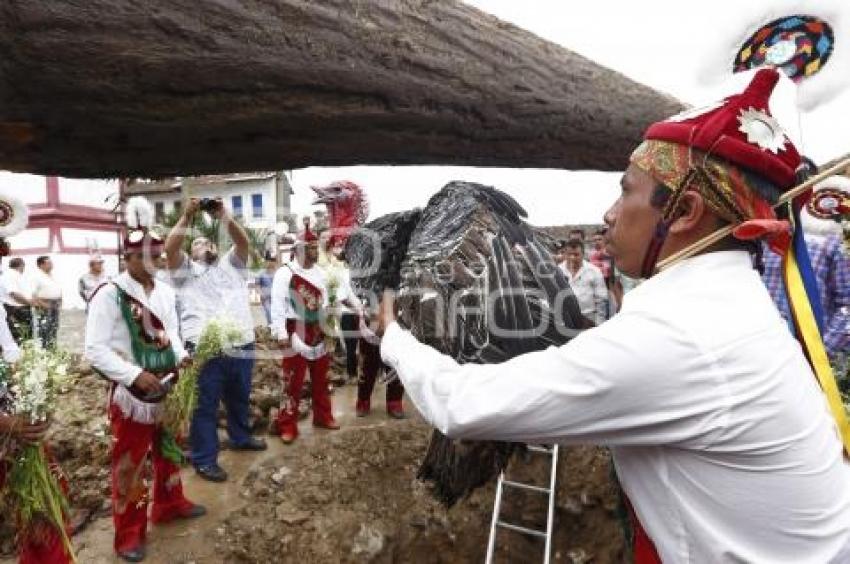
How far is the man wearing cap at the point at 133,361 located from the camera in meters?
3.58

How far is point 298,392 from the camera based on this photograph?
5.73 m

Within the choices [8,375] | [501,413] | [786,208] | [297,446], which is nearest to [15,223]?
[8,375]

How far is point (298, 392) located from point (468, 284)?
4.67 metres

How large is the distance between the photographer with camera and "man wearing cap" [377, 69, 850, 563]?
390cm

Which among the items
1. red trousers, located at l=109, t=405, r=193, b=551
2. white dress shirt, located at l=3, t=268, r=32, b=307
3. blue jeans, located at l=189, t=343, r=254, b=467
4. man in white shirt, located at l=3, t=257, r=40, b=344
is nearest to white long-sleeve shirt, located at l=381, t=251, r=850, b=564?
red trousers, located at l=109, t=405, r=193, b=551

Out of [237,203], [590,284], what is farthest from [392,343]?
[237,203]

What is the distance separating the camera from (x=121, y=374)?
351cm

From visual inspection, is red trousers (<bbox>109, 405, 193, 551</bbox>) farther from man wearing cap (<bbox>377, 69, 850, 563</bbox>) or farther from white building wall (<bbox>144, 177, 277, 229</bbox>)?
white building wall (<bbox>144, 177, 277, 229</bbox>)

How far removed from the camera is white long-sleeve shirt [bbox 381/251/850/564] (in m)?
0.96

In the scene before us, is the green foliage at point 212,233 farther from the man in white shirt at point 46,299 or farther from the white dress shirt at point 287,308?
the man in white shirt at point 46,299

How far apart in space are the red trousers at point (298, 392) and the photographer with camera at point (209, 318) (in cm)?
40

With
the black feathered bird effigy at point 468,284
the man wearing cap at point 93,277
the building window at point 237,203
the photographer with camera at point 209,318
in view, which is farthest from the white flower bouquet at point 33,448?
the building window at point 237,203

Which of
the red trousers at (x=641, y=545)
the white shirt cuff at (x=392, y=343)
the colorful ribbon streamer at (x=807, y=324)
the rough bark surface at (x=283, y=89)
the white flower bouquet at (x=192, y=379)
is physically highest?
the rough bark surface at (x=283, y=89)

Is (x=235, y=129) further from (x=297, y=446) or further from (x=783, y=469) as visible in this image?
(x=297, y=446)
